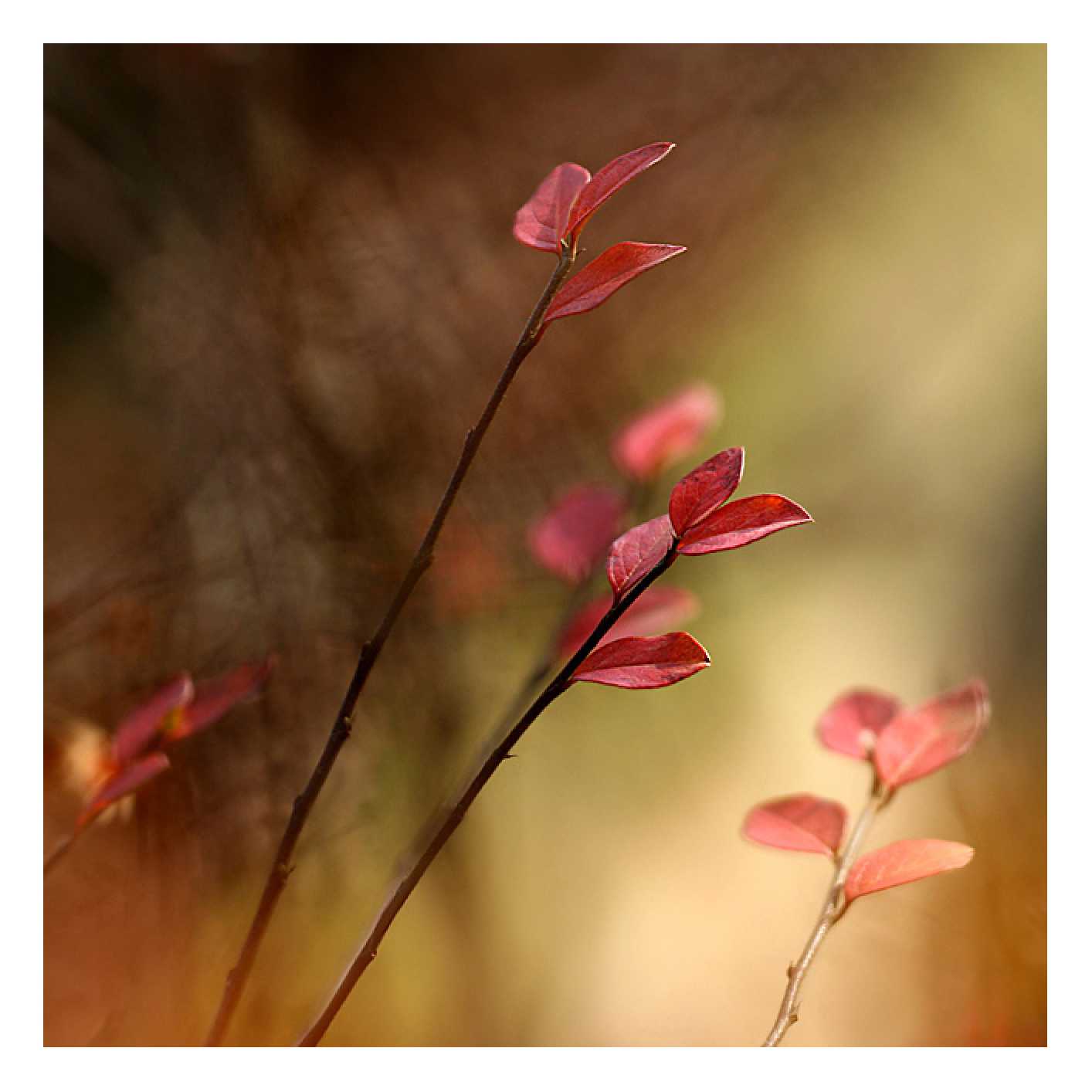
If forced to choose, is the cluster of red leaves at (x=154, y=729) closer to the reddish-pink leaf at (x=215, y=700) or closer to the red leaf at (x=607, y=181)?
the reddish-pink leaf at (x=215, y=700)

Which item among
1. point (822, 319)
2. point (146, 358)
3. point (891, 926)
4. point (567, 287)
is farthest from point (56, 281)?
point (891, 926)

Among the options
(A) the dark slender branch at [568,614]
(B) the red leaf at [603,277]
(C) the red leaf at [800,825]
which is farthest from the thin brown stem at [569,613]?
(B) the red leaf at [603,277]

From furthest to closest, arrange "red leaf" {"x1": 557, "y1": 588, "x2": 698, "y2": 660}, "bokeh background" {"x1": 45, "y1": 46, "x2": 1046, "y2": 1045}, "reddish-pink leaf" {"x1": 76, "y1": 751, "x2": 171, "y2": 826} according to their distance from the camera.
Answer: "bokeh background" {"x1": 45, "y1": 46, "x2": 1046, "y2": 1045} → "red leaf" {"x1": 557, "y1": 588, "x2": 698, "y2": 660} → "reddish-pink leaf" {"x1": 76, "y1": 751, "x2": 171, "y2": 826}

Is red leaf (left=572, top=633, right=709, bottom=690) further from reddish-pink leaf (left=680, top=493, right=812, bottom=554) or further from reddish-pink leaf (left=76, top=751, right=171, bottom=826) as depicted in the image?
reddish-pink leaf (left=76, top=751, right=171, bottom=826)

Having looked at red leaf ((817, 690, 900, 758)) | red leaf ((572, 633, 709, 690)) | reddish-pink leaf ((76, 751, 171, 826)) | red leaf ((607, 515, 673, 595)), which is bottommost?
reddish-pink leaf ((76, 751, 171, 826))

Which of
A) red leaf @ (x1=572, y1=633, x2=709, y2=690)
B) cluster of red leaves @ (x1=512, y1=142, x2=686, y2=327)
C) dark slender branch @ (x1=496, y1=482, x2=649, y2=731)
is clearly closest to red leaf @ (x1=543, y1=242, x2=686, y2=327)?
cluster of red leaves @ (x1=512, y1=142, x2=686, y2=327)
